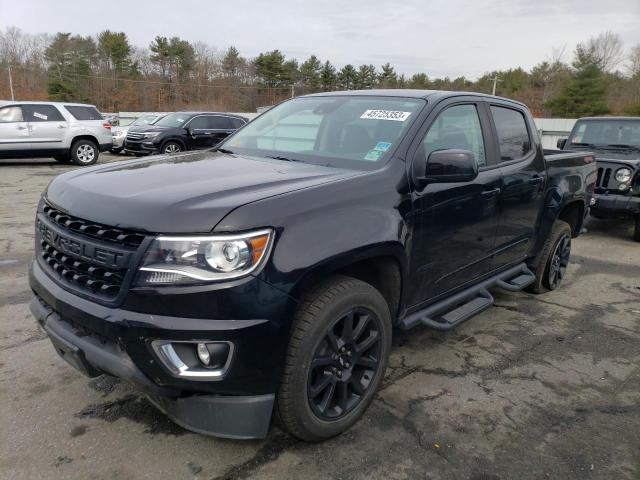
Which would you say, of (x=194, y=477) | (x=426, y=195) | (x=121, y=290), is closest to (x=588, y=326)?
(x=426, y=195)

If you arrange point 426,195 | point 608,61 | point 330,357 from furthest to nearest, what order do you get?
point 608,61, point 426,195, point 330,357

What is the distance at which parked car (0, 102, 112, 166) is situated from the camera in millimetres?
13383

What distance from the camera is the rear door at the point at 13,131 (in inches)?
523

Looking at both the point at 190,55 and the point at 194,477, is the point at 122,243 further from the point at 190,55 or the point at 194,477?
the point at 190,55

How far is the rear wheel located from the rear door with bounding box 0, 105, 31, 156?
3.89ft

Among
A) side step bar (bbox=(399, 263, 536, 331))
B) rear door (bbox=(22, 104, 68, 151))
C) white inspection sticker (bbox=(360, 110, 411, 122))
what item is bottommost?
side step bar (bbox=(399, 263, 536, 331))

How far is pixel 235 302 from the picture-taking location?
2.06 metres

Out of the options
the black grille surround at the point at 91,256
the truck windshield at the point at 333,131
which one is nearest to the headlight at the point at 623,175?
the truck windshield at the point at 333,131

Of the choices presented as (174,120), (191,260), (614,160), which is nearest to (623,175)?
(614,160)

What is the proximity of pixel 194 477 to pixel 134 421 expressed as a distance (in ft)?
1.94

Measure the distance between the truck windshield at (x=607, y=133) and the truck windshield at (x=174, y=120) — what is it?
11.4 meters

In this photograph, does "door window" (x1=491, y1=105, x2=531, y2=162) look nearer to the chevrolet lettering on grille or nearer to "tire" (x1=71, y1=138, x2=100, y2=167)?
the chevrolet lettering on grille

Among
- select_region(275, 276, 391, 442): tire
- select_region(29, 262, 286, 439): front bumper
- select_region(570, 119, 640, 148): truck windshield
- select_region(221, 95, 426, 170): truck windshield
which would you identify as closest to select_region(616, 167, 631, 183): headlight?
select_region(570, 119, 640, 148): truck windshield

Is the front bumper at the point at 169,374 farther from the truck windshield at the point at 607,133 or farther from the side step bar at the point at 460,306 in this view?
the truck windshield at the point at 607,133
